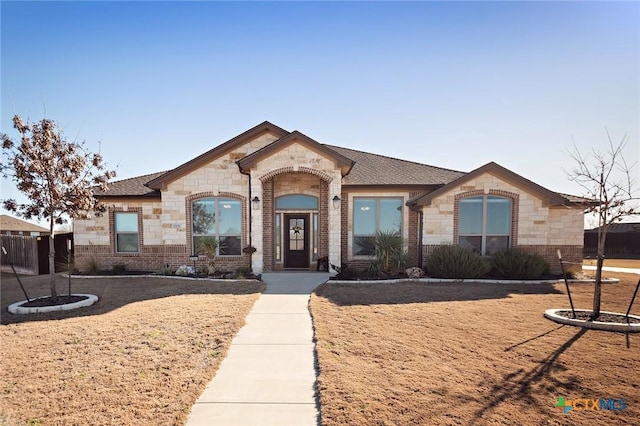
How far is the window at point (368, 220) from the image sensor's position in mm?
13195

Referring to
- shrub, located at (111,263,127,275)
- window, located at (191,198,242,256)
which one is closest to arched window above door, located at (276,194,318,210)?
window, located at (191,198,242,256)

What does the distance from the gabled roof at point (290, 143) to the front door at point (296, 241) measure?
9.21 feet

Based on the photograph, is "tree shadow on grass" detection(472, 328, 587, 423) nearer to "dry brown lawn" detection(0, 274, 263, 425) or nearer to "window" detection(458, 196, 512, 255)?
"dry brown lawn" detection(0, 274, 263, 425)

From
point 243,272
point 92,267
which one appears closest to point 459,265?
point 243,272

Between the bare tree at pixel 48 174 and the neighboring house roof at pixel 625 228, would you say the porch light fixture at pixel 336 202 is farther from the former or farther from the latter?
the neighboring house roof at pixel 625 228

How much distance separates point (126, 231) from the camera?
44.2ft

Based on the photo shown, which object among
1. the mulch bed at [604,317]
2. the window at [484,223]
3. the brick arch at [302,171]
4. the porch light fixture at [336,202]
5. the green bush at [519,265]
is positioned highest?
the brick arch at [302,171]

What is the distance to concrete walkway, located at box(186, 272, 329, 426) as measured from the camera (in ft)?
11.8

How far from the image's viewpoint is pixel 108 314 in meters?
7.39

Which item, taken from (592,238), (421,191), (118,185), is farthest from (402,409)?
(592,238)

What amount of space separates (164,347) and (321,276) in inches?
270

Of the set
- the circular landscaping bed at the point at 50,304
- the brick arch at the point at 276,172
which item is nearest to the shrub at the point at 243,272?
the brick arch at the point at 276,172

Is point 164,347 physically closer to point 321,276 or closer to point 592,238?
point 321,276

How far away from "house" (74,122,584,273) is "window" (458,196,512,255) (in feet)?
0.13
